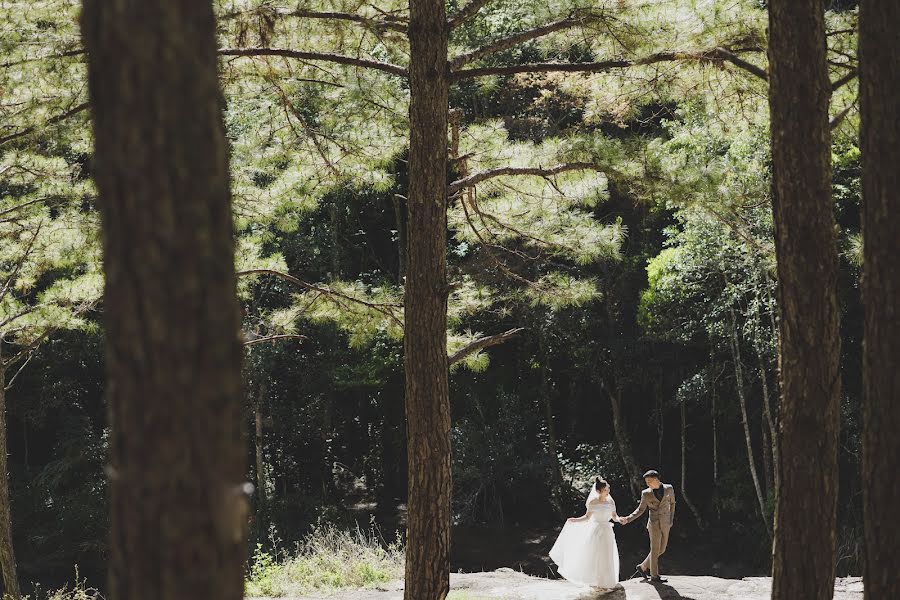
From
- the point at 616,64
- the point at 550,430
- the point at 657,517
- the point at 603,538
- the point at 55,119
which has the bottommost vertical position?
the point at 603,538

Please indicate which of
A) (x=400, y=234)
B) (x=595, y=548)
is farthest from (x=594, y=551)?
(x=400, y=234)

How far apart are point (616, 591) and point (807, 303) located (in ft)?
15.2

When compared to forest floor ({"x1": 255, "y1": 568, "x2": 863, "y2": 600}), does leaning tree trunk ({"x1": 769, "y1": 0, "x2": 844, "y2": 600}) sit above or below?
above

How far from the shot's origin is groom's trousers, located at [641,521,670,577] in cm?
746

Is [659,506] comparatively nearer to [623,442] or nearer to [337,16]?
[337,16]

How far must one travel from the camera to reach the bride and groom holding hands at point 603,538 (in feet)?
24.3

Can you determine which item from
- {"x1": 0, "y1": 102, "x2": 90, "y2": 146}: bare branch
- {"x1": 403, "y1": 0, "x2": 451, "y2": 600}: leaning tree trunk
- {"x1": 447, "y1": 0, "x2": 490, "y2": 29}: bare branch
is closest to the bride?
{"x1": 403, "y1": 0, "x2": 451, "y2": 600}: leaning tree trunk

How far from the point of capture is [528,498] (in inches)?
536

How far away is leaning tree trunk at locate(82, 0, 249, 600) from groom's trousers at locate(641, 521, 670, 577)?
664 centimetres

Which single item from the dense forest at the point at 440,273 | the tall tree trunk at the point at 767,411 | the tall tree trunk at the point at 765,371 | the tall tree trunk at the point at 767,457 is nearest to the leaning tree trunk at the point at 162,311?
the dense forest at the point at 440,273

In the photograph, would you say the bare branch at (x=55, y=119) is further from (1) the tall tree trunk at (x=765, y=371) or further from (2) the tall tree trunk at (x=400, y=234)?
(2) the tall tree trunk at (x=400, y=234)

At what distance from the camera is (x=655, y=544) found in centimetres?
747

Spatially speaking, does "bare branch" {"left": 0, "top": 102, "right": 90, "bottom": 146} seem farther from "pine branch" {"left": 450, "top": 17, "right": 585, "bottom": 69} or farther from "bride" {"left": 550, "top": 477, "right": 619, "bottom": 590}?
"bride" {"left": 550, "top": 477, "right": 619, "bottom": 590}

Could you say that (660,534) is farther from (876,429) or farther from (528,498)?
(528,498)
